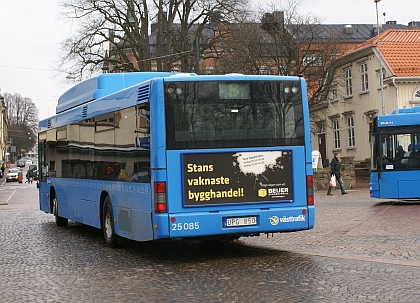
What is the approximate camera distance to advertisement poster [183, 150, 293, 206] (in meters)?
10.9

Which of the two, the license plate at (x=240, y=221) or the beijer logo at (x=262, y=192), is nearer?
the license plate at (x=240, y=221)

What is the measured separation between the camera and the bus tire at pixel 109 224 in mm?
13266

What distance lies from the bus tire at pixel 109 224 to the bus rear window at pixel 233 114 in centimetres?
304

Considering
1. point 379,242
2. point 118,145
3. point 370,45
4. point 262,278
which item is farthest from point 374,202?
point 370,45

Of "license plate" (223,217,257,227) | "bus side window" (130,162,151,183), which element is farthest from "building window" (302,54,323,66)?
"license plate" (223,217,257,227)

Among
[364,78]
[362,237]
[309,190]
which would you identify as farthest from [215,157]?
[364,78]

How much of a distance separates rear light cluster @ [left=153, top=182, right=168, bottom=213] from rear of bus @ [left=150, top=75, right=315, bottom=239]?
1cm

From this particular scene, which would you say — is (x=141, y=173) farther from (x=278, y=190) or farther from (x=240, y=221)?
(x=278, y=190)

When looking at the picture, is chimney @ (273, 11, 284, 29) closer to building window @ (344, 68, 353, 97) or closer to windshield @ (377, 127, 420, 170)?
building window @ (344, 68, 353, 97)

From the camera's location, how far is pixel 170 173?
10750 millimetres

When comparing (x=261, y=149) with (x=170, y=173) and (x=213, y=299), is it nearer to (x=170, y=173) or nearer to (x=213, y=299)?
(x=170, y=173)

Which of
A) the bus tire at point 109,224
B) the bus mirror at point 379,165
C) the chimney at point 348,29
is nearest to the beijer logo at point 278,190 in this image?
the bus tire at point 109,224

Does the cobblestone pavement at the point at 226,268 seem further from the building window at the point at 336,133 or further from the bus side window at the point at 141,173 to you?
the building window at the point at 336,133

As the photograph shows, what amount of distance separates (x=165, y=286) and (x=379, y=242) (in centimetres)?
537
